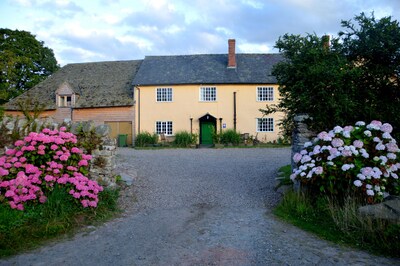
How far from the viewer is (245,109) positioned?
84.7 feet

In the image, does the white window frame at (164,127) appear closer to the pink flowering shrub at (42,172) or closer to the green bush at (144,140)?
the green bush at (144,140)

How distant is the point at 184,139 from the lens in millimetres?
24109

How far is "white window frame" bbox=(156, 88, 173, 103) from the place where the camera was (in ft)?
85.9

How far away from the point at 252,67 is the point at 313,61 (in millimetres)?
18822

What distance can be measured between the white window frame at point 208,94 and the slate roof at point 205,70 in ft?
1.99

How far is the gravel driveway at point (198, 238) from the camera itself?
4.55 m

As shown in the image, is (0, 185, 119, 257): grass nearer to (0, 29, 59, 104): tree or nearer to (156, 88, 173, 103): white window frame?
(156, 88, 173, 103): white window frame

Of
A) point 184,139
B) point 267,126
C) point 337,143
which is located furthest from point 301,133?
point 267,126

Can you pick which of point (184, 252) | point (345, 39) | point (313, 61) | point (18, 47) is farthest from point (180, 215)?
point (18, 47)

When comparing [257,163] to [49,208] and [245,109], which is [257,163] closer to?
[49,208]

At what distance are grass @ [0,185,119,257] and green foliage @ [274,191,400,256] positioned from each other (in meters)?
3.81

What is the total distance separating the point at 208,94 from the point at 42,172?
20.3 metres

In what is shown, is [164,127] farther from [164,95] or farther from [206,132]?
[206,132]

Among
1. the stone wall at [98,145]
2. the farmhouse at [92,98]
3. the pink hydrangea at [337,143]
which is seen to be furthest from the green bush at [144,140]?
the pink hydrangea at [337,143]
